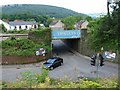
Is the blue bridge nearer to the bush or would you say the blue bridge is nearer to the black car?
the bush

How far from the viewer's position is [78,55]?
37.5m

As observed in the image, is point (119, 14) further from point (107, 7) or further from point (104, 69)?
point (104, 69)

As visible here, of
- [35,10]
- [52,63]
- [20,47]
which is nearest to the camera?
[52,63]

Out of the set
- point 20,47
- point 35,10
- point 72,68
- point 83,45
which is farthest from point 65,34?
point 35,10

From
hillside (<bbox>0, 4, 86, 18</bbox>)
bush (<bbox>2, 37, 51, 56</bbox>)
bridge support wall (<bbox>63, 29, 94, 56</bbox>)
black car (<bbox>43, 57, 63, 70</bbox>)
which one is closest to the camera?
black car (<bbox>43, 57, 63, 70</bbox>)

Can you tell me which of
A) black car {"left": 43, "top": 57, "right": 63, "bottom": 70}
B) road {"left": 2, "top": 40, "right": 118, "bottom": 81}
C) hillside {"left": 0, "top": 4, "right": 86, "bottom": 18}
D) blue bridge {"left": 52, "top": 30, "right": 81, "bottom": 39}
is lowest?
road {"left": 2, "top": 40, "right": 118, "bottom": 81}

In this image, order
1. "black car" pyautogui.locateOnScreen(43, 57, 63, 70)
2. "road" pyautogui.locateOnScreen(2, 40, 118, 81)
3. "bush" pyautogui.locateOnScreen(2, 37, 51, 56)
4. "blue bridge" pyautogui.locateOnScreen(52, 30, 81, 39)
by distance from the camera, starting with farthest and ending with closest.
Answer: "blue bridge" pyautogui.locateOnScreen(52, 30, 81, 39), "bush" pyautogui.locateOnScreen(2, 37, 51, 56), "black car" pyautogui.locateOnScreen(43, 57, 63, 70), "road" pyautogui.locateOnScreen(2, 40, 118, 81)

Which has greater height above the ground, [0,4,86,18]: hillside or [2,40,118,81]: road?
[0,4,86,18]: hillside

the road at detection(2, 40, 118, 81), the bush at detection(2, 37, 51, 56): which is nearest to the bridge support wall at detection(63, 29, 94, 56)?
the road at detection(2, 40, 118, 81)

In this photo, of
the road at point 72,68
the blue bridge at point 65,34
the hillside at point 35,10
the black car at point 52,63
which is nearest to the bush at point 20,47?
the road at point 72,68

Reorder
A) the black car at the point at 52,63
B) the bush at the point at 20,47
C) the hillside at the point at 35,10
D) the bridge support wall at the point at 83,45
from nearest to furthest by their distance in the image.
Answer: the black car at the point at 52,63 < the bush at the point at 20,47 < the bridge support wall at the point at 83,45 < the hillside at the point at 35,10

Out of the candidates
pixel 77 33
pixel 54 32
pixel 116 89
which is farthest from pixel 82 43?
pixel 116 89

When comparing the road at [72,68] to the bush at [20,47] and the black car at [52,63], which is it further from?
the bush at [20,47]

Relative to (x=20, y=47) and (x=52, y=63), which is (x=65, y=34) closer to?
(x=20, y=47)
